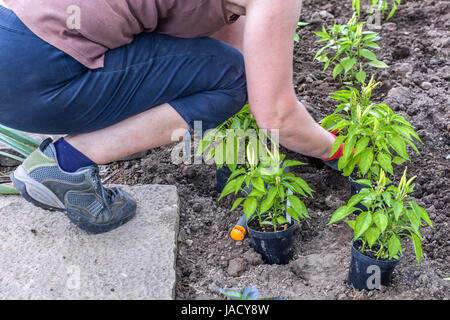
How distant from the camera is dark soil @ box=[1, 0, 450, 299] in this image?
1.86 m

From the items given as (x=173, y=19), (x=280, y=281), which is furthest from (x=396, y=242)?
(x=173, y=19)

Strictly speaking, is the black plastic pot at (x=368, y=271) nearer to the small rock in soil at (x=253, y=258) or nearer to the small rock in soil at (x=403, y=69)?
the small rock in soil at (x=253, y=258)

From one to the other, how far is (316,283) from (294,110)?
601 millimetres

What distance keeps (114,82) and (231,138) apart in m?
0.49

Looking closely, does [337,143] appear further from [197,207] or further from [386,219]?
[197,207]

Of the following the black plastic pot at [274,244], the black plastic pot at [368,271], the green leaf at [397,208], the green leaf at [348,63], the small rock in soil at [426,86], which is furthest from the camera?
the small rock in soil at [426,86]

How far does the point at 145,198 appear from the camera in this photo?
2250 mm

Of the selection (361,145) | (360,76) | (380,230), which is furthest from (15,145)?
(360,76)

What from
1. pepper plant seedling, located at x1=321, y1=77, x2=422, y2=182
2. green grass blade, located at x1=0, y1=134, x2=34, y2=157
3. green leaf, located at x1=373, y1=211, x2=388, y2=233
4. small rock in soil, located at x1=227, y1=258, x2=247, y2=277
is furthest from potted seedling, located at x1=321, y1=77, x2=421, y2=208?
green grass blade, located at x1=0, y1=134, x2=34, y2=157

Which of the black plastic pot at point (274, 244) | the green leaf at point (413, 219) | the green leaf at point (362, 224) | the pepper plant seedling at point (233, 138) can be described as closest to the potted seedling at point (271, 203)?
the black plastic pot at point (274, 244)

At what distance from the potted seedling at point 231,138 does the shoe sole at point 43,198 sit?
467 mm

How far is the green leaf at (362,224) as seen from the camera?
1.58m

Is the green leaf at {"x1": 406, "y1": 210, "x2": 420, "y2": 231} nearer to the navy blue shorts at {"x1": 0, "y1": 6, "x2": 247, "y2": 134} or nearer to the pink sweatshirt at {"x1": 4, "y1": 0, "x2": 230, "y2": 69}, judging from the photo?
the navy blue shorts at {"x1": 0, "y1": 6, "x2": 247, "y2": 134}

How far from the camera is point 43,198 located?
6.39ft
